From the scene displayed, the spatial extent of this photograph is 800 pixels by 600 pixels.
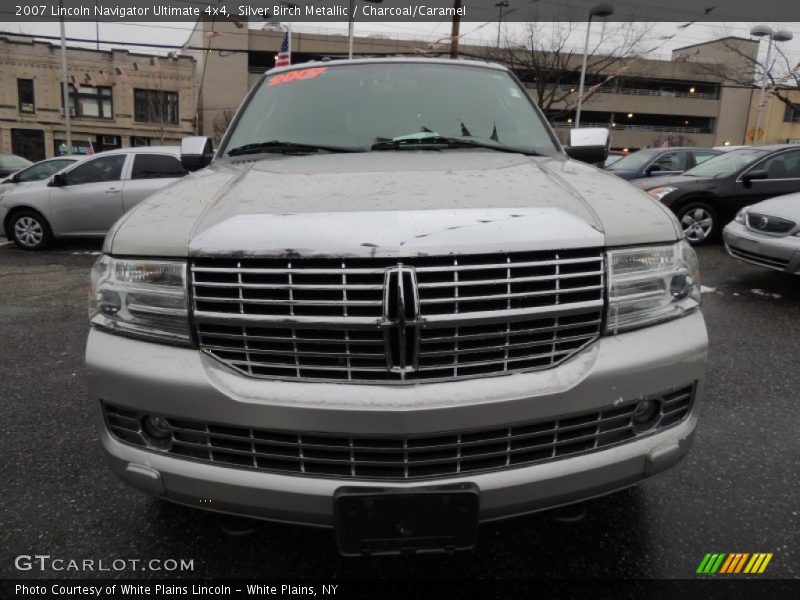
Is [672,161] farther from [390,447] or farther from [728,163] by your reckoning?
[390,447]

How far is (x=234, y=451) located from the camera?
167 cm

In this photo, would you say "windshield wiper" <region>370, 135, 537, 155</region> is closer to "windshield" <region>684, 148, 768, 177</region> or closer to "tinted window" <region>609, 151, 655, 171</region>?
"windshield" <region>684, 148, 768, 177</region>

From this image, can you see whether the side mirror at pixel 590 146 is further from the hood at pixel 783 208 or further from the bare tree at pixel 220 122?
the bare tree at pixel 220 122

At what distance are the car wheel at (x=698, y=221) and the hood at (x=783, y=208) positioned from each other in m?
2.41

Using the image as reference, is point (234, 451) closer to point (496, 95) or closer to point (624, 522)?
point (624, 522)

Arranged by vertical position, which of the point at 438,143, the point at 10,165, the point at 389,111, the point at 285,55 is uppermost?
the point at 285,55

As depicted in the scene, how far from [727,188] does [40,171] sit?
461 inches

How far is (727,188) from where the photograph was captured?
27.0 feet

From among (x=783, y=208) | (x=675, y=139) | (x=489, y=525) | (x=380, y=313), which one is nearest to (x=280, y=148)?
(x=380, y=313)

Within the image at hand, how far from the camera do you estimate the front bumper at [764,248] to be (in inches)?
215

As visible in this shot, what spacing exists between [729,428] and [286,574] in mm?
2431

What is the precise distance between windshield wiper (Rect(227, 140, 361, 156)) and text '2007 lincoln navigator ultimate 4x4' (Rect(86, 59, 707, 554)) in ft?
2.69

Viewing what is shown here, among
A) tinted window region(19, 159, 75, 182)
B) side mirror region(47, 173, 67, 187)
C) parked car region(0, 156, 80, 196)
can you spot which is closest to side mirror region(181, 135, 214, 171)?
side mirror region(47, 173, 67, 187)

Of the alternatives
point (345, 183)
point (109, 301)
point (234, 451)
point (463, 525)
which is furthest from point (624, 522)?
point (109, 301)
